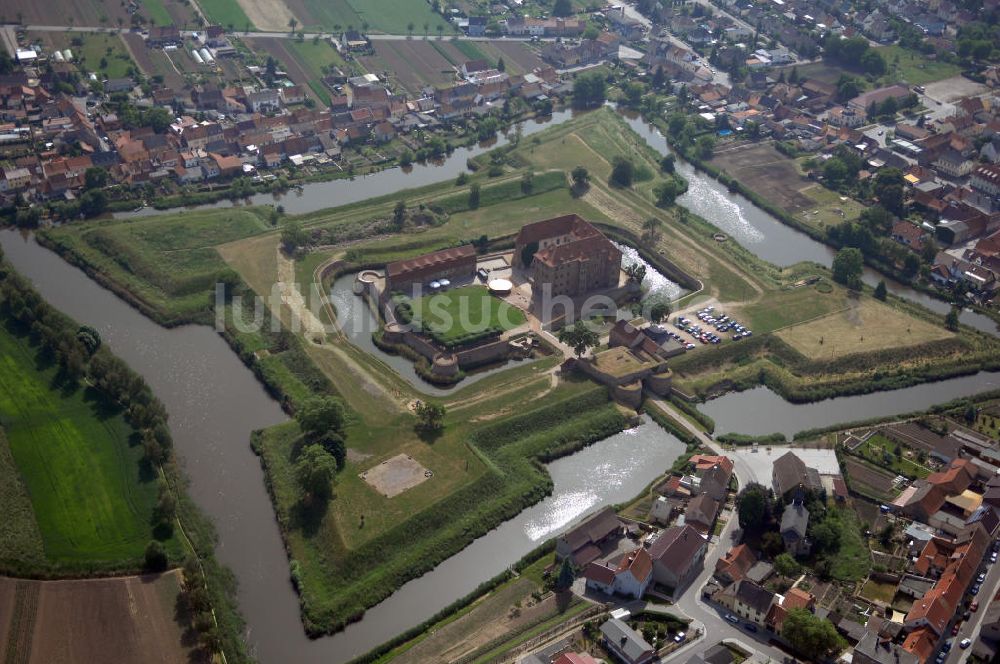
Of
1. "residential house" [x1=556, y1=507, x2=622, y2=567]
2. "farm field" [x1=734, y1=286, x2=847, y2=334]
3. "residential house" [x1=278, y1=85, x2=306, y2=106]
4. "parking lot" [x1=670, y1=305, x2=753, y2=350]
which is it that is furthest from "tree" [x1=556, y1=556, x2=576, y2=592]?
"residential house" [x1=278, y1=85, x2=306, y2=106]

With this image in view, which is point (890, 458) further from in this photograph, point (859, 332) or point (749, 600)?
point (749, 600)

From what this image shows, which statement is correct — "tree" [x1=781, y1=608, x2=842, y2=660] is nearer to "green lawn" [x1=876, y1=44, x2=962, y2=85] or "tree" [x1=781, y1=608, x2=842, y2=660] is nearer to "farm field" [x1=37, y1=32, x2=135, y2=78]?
"green lawn" [x1=876, y1=44, x2=962, y2=85]

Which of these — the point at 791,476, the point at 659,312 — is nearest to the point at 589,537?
the point at 791,476

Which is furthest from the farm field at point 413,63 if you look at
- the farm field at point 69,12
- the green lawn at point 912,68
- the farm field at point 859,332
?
the farm field at point 859,332

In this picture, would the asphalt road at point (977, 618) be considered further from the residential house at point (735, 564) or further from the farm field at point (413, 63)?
the farm field at point (413, 63)

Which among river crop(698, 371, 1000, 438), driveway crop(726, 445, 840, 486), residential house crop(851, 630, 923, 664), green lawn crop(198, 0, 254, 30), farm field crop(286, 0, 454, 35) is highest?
green lawn crop(198, 0, 254, 30)

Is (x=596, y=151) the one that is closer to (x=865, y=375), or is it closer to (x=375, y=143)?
(x=375, y=143)
